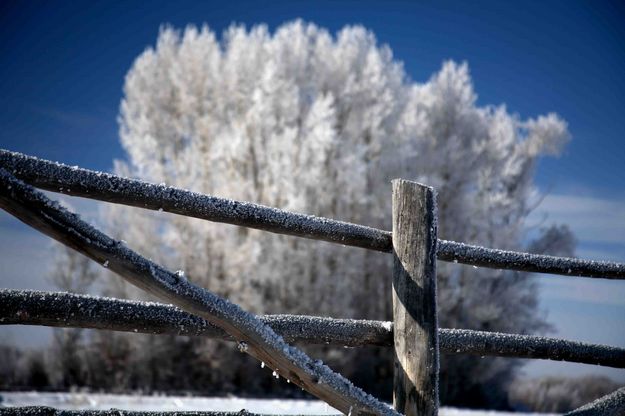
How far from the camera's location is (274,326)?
145 cm

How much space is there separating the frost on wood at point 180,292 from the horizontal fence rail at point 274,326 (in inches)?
7.9

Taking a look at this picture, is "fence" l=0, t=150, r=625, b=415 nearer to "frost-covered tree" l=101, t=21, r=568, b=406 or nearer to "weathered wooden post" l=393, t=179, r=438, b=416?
"weathered wooden post" l=393, t=179, r=438, b=416

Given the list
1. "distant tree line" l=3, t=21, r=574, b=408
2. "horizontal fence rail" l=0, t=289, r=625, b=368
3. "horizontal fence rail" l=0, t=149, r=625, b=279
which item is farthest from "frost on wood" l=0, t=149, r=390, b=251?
"distant tree line" l=3, t=21, r=574, b=408

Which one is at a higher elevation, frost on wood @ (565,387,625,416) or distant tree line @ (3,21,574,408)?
distant tree line @ (3,21,574,408)

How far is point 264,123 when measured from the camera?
11.3 meters

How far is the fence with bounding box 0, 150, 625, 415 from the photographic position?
1087 mm

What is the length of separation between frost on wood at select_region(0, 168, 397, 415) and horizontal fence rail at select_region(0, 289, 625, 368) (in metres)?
0.20

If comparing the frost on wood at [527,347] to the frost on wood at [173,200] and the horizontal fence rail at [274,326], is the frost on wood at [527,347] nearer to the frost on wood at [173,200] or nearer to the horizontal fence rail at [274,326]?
the horizontal fence rail at [274,326]

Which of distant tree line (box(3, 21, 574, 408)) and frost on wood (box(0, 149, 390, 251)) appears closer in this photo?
frost on wood (box(0, 149, 390, 251))

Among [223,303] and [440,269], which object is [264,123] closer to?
[440,269]

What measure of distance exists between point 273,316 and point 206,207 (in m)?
0.36

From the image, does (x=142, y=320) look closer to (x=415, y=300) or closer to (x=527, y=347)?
(x=415, y=300)

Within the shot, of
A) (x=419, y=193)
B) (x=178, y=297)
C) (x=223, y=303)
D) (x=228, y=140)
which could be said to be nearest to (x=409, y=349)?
(x=419, y=193)

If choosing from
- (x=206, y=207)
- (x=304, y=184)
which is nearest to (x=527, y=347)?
(x=206, y=207)
